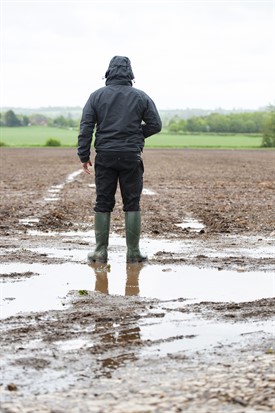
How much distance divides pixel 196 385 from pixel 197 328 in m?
1.53

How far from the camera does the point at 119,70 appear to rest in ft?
32.0

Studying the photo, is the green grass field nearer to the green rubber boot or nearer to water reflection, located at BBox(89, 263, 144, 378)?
the green rubber boot

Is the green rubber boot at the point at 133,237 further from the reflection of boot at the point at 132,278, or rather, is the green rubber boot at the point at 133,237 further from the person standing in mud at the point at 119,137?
the reflection of boot at the point at 132,278

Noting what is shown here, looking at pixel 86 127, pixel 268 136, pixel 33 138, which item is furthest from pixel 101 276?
pixel 33 138

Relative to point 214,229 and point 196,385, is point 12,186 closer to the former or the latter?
point 214,229

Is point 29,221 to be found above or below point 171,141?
above

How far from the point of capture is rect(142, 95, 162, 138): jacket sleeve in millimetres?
9852

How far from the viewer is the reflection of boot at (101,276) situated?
8152 millimetres

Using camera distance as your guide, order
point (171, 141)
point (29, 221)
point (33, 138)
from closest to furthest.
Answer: point (29, 221)
point (171, 141)
point (33, 138)

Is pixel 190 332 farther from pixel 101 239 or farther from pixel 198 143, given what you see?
pixel 198 143

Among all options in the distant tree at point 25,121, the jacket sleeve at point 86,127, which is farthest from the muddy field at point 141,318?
the distant tree at point 25,121

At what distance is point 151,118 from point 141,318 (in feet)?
11.9

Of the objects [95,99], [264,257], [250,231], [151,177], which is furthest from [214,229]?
[151,177]

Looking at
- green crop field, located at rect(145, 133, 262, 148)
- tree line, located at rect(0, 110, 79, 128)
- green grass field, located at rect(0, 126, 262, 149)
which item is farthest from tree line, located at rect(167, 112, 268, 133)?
green crop field, located at rect(145, 133, 262, 148)
